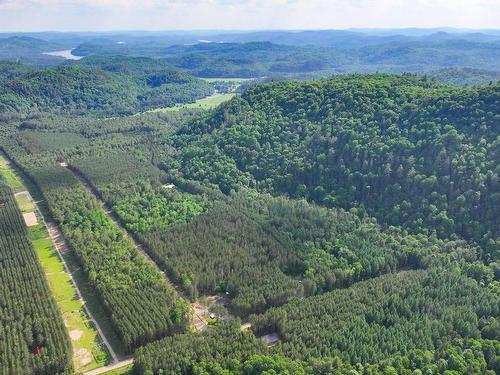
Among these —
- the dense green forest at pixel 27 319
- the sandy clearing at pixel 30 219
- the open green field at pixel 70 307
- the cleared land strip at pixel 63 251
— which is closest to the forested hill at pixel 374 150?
the cleared land strip at pixel 63 251

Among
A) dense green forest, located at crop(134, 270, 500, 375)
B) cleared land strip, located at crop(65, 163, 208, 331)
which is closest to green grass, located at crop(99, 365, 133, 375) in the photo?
dense green forest, located at crop(134, 270, 500, 375)

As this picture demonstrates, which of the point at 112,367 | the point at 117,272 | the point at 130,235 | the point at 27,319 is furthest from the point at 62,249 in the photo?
the point at 112,367

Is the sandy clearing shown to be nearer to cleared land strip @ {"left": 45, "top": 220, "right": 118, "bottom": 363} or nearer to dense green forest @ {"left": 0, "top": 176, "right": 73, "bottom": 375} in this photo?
cleared land strip @ {"left": 45, "top": 220, "right": 118, "bottom": 363}

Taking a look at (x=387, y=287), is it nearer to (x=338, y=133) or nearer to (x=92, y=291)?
(x=92, y=291)

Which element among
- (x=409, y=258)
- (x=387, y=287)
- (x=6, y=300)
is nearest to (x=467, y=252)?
(x=409, y=258)

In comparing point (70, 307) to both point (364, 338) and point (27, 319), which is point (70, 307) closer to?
point (27, 319)
